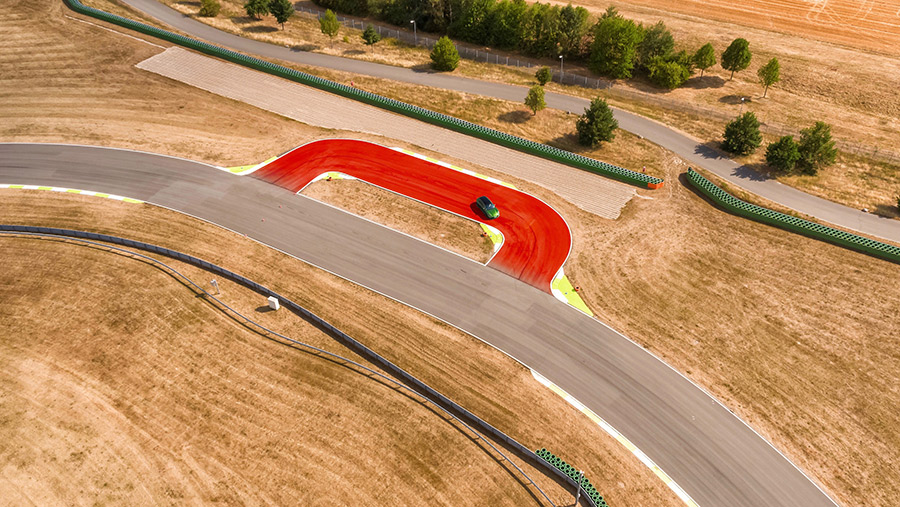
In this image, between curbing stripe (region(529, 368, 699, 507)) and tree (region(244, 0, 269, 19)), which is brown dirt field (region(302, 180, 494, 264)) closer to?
curbing stripe (region(529, 368, 699, 507))

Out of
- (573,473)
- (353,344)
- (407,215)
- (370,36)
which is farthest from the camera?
Result: (370,36)

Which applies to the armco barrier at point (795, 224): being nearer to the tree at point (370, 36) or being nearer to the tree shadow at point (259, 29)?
the tree at point (370, 36)

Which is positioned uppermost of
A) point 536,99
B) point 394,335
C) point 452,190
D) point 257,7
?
point 257,7

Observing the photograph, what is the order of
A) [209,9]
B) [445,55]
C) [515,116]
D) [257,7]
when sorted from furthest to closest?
1. [209,9]
2. [257,7]
3. [445,55]
4. [515,116]

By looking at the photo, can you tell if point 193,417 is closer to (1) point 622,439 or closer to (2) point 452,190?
(1) point 622,439

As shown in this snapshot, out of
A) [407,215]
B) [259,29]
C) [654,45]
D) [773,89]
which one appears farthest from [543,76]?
[259,29]

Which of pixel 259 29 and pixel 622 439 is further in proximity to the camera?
pixel 259 29

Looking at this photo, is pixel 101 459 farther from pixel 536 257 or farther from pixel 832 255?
pixel 832 255
